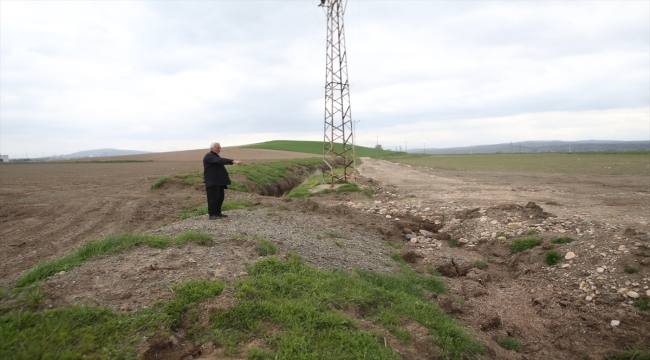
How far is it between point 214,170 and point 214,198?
0.80 metres

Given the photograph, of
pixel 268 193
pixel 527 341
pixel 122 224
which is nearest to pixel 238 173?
pixel 268 193

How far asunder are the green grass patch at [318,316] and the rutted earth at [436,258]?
1.05 ft

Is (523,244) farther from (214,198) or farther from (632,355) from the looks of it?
(214,198)

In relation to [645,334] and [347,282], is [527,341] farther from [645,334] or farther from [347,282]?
[347,282]

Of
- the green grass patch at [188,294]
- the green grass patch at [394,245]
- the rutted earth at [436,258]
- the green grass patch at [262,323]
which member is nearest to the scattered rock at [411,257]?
the rutted earth at [436,258]

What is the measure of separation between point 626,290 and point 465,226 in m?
5.34

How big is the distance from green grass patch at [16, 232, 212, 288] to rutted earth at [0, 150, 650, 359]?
0.93ft

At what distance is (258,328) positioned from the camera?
4520 millimetres

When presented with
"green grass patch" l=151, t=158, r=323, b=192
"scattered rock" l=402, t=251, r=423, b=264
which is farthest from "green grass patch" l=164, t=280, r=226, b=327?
"green grass patch" l=151, t=158, r=323, b=192

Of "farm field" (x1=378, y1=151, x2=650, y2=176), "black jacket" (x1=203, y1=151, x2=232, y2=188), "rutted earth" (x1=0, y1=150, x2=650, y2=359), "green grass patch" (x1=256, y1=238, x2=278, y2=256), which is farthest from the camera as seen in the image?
"farm field" (x1=378, y1=151, x2=650, y2=176)

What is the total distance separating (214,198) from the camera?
34.0 ft

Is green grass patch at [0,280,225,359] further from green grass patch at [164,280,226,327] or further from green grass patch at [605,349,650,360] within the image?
green grass patch at [605,349,650,360]

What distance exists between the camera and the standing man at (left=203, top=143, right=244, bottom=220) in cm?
1006

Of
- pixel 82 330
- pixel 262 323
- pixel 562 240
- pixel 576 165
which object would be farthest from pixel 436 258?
pixel 576 165
